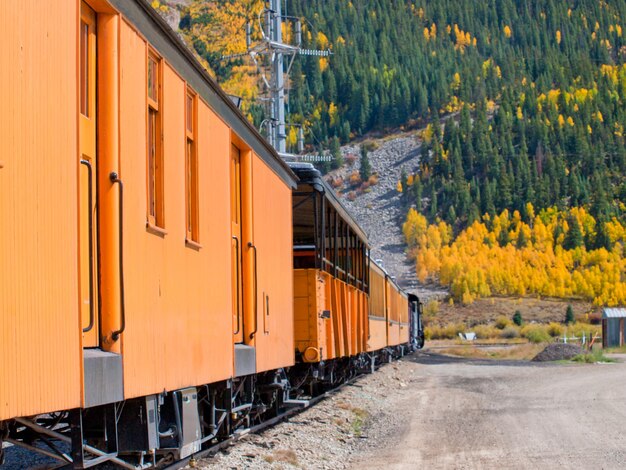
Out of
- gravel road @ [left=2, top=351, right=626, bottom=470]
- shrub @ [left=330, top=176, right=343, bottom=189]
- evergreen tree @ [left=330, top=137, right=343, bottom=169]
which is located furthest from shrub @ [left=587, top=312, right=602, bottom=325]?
gravel road @ [left=2, top=351, right=626, bottom=470]

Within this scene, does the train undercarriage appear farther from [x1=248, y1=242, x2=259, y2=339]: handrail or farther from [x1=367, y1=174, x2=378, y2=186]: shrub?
[x1=367, y1=174, x2=378, y2=186]: shrub

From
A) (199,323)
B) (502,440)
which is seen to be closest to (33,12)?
(199,323)

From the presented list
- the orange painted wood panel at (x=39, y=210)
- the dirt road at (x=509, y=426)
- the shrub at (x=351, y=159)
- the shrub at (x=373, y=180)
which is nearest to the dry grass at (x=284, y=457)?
the dirt road at (x=509, y=426)

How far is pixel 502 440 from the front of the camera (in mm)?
12781

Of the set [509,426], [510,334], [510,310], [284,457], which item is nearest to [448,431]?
[509,426]

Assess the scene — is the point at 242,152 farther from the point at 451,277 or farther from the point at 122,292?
the point at 451,277

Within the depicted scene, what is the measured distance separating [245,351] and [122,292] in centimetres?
406

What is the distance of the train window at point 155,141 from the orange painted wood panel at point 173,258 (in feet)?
0.25

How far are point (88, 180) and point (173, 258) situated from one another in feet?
5.27

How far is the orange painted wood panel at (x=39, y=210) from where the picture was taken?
13.8ft

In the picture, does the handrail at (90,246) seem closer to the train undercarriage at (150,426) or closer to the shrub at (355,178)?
the train undercarriage at (150,426)

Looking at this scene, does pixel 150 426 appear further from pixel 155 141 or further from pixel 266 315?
pixel 266 315

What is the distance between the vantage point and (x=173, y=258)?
22.7 feet

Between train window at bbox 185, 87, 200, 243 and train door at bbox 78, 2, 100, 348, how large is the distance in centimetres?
205
